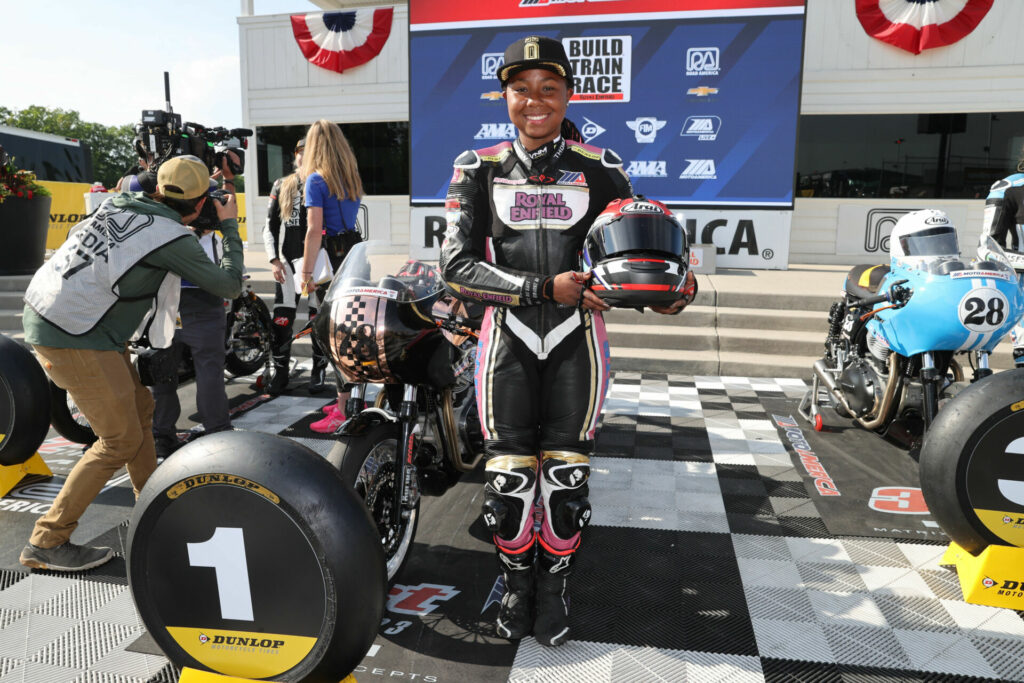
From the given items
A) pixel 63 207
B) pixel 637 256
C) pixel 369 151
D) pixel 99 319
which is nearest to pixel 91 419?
pixel 99 319

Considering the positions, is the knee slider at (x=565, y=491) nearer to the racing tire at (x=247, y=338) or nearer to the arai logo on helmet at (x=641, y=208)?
the arai logo on helmet at (x=641, y=208)

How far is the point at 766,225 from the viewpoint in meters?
10.0

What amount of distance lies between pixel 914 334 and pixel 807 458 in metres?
1.05

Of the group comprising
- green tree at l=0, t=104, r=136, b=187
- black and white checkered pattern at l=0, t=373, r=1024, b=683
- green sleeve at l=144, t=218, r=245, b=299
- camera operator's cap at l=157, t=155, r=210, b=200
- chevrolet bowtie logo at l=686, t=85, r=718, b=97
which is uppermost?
green tree at l=0, t=104, r=136, b=187

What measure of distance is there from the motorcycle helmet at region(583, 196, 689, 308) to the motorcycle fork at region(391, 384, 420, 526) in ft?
3.11

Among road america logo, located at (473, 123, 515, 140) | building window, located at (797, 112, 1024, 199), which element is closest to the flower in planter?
road america logo, located at (473, 123, 515, 140)

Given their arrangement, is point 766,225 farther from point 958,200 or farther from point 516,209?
point 516,209

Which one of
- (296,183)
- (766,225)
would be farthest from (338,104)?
(296,183)

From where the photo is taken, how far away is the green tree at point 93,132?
2339 inches

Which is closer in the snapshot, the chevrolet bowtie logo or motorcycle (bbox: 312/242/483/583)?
motorcycle (bbox: 312/242/483/583)

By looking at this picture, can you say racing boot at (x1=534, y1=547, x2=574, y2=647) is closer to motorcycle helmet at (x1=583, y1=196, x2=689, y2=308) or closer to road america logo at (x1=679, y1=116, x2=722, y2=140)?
motorcycle helmet at (x1=583, y1=196, x2=689, y2=308)

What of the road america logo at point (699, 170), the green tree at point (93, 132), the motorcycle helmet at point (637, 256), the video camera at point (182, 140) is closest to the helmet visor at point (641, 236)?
the motorcycle helmet at point (637, 256)

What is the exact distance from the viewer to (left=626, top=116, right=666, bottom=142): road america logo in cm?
1027

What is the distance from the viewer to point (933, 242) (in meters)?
3.92
